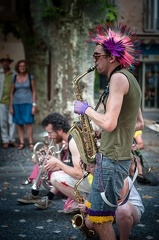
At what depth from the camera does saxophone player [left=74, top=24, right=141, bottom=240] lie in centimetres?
400

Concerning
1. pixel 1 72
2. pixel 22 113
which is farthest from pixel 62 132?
pixel 1 72

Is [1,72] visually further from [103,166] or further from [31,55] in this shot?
[103,166]

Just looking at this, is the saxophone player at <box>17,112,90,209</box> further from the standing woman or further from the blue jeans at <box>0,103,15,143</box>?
the blue jeans at <box>0,103,15,143</box>

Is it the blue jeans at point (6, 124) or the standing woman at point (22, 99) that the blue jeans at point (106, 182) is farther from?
the blue jeans at point (6, 124)

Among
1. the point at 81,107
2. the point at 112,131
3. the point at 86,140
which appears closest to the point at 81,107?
the point at 81,107

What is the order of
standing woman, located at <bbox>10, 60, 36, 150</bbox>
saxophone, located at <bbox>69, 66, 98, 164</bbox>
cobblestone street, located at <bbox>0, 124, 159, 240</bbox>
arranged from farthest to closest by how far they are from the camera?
standing woman, located at <bbox>10, 60, 36, 150</bbox> → cobblestone street, located at <bbox>0, 124, 159, 240</bbox> → saxophone, located at <bbox>69, 66, 98, 164</bbox>

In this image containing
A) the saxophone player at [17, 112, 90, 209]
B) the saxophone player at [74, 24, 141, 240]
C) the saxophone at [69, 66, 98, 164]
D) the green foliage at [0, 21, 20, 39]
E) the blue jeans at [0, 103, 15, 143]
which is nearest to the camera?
the saxophone player at [74, 24, 141, 240]

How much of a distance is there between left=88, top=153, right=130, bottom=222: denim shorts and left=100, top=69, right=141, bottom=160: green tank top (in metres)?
0.06

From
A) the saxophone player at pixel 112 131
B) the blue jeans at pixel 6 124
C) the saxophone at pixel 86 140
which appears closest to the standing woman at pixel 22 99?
the blue jeans at pixel 6 124

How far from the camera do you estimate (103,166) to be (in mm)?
4086

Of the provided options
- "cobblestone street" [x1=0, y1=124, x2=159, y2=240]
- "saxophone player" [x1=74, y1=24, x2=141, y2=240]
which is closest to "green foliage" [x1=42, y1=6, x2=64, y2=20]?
"cobblestone street" [x1=0, y1=124, x2=159, y2=240]

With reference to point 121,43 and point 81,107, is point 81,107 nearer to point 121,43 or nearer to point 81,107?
point 81,107

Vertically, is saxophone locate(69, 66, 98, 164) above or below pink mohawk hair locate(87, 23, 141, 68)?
below

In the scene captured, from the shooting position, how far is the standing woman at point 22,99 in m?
10.9
